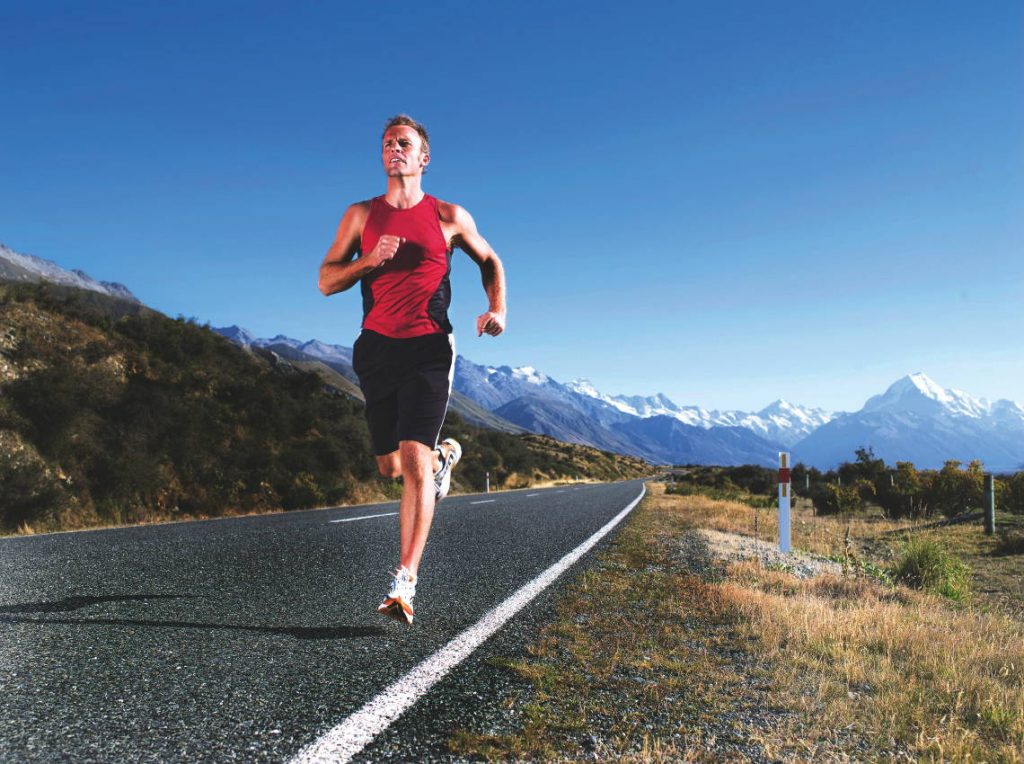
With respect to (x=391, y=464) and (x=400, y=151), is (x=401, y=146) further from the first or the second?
(x=391, y=464)

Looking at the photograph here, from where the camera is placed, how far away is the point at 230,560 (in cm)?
541

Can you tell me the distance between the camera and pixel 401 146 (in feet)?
11.0

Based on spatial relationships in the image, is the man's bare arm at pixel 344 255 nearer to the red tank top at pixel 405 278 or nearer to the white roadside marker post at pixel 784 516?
the red tank top at pixel 405 278

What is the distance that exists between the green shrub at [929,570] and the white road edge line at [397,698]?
4.42 meters

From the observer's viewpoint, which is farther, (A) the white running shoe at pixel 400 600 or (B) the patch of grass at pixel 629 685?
(A) the white running shoe at pixel 400 600

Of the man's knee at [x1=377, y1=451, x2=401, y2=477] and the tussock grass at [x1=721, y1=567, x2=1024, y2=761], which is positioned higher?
the man's knee at [x1=377, y1=451, x2=401, y2=477]

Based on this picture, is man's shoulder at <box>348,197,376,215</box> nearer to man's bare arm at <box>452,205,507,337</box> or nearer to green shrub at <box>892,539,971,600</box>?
man's bare arm at <box>452,205,507,337</box>

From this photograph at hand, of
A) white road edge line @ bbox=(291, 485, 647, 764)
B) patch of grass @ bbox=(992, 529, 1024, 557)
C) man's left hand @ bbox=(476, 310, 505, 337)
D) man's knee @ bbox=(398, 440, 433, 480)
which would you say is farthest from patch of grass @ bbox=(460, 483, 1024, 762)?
patch of grass @ bbox=(992, 529, 1024, 557)

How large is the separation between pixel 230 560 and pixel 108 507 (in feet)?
25.8

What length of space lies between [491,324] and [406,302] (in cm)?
45

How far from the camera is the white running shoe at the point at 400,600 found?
10.5 ft

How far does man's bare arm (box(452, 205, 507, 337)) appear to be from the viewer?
3.46 m

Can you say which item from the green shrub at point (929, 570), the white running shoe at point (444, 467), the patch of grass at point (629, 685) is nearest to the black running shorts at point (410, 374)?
the white running shoe at point (444, 467)

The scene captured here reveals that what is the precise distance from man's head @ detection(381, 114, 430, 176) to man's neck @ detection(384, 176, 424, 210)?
0.11 feet
